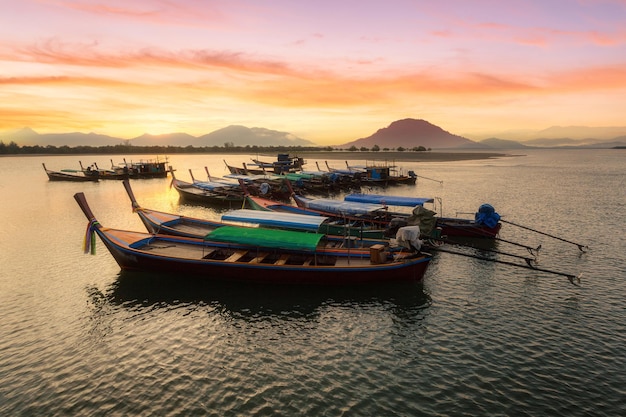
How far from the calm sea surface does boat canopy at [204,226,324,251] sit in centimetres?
258

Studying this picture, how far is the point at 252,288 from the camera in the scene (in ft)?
66.1

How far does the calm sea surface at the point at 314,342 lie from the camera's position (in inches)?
461

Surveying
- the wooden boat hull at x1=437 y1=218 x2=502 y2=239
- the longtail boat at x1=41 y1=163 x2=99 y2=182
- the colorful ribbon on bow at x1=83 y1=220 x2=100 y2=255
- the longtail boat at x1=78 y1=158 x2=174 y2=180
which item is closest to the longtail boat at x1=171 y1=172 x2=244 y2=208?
the colorful ribbon on bow at x1=83 y1=220 x2=100 y2=255

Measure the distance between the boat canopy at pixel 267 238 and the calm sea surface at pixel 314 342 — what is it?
8.45 ft

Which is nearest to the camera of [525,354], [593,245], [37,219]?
[525,354]

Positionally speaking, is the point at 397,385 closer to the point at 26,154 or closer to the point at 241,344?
the point at 241,344

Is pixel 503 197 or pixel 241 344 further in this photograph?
pixel 503 197

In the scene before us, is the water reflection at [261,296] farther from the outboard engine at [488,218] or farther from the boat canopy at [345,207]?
the outboard engine at [488,218]

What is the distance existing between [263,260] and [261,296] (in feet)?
9.42

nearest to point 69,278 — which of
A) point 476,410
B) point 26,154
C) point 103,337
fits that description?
point 103,337

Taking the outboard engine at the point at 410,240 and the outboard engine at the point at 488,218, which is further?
the outboard engine at the point at 488,218

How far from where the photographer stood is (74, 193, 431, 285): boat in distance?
19656mm

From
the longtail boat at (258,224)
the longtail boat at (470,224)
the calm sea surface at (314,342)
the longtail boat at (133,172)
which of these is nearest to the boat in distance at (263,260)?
the calm sea surface at (314,342)

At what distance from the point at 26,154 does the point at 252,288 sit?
717ft
